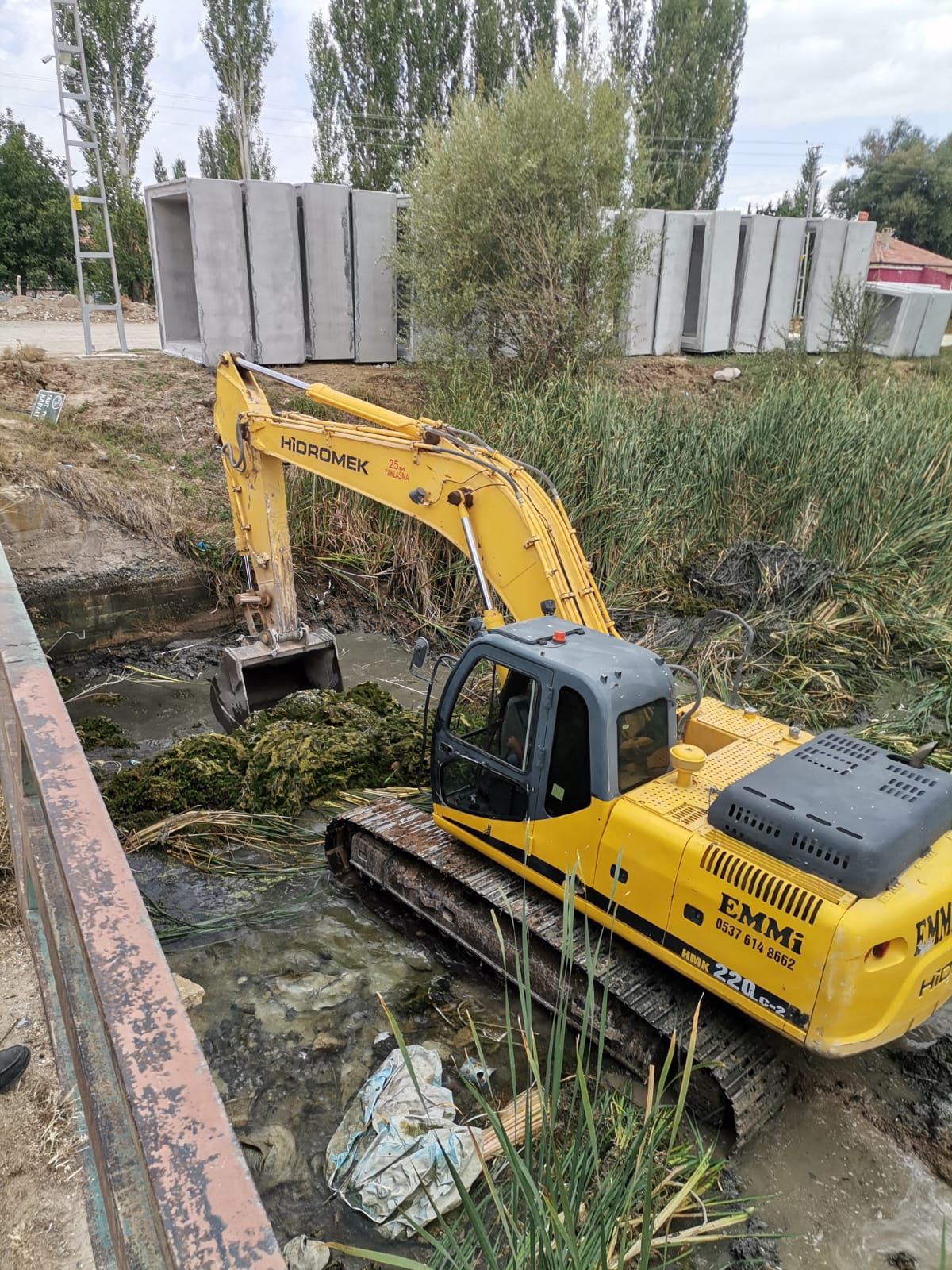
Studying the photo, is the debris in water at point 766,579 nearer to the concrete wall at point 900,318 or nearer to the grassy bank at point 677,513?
the grassy bank at point 677,513

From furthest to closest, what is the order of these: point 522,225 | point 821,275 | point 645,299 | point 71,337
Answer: point 821,275, point 71,337, point 645,299, point 522,225

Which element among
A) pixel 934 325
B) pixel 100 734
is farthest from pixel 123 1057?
pixel 934 325

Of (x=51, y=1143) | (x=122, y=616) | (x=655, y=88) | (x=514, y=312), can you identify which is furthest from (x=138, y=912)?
(x=655, y=88)

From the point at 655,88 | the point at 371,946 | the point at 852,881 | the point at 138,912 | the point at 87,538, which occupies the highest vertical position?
the point at 655,88

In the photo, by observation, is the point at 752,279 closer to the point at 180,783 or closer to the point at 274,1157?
the point at 180,783

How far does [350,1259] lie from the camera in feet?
10.9

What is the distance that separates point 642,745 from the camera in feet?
13.5

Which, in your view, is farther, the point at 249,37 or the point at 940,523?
the point at 249,37

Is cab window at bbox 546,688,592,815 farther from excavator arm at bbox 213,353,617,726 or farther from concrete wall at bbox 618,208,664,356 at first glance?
concrete wall at bbox 618,208,664,356

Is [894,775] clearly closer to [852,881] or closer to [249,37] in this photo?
[852,881]

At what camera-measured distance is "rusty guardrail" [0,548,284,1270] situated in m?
0.95

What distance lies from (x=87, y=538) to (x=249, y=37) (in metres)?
33.4

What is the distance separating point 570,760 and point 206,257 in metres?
11.6

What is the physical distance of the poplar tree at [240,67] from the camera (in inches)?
1314
